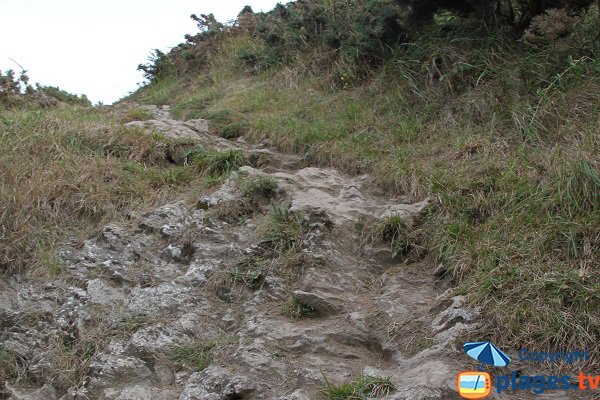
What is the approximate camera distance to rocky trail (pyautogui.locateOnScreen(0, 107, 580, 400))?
4242mm

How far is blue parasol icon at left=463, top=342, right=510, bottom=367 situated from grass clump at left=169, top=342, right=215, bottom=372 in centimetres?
160

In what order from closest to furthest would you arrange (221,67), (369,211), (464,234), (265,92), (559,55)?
(464,234) < (369,211) < (559,55) < (265,92) < (221,67)

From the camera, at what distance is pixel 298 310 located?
4820 millimetres

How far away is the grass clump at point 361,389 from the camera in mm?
3814

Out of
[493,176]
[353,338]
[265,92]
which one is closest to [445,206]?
[493,176]

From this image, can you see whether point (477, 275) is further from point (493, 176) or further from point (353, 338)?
point (493, 176)

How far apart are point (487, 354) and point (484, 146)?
2679 mm

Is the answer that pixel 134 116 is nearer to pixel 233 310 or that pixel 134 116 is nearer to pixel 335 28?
pixel 335 28

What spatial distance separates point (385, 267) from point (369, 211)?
2.28 ft

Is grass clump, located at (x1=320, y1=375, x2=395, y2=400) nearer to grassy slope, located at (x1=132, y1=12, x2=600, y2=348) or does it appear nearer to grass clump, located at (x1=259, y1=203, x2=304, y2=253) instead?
grassy slope, located at (x1=132, y1=12, x2=600, y2=348)

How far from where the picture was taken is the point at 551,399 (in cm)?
360

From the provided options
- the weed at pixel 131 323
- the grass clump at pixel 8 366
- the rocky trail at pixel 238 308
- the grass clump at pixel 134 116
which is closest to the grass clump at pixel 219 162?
the rocky trail at pixel 238 308

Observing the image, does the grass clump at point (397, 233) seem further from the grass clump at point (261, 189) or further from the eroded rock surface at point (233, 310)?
the grass clump at point (261, 189)

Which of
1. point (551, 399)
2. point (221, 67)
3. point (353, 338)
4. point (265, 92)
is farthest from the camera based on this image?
point (221, 67)
